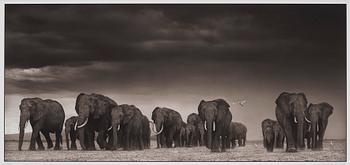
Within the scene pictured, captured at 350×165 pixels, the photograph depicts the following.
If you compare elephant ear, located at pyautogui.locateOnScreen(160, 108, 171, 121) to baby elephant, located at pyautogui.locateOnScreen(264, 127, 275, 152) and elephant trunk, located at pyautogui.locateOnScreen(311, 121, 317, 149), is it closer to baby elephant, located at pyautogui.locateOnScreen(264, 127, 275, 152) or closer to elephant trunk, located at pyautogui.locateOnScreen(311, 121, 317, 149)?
baby elephant, located at pyautogui.locateOnScreen(264, 127, 275, 152)

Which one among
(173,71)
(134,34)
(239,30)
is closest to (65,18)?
(134,34)

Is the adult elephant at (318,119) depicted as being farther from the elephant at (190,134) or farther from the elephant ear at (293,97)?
the elephant at (190,134)

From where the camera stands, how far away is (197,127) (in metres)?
9.15

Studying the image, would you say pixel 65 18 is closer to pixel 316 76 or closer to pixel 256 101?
pixel 256 101

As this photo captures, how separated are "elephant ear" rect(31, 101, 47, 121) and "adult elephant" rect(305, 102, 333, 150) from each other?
324 centimetres

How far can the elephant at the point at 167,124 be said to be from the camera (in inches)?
356

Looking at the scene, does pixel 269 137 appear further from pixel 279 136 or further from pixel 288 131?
pixel 288 131

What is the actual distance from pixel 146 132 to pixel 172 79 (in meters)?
0.73

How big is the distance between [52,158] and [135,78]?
1.42 m

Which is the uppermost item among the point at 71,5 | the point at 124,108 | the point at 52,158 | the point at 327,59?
the point at 71,5

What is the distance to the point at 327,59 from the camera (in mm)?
9102

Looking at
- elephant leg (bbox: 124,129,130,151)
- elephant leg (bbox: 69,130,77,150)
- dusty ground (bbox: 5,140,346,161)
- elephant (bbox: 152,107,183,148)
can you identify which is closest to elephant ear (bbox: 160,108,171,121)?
elephant (bbox: 152,107,183,148)

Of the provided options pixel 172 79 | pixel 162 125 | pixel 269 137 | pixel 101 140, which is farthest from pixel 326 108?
pixel 101 140

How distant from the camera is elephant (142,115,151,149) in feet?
29.9
